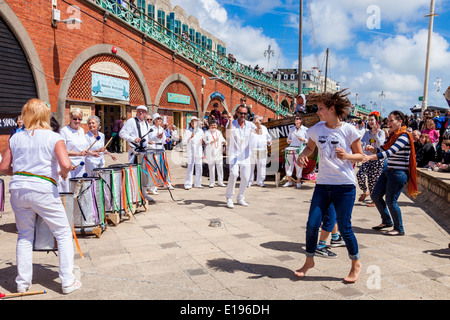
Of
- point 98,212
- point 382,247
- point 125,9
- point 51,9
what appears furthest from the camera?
point 125,9

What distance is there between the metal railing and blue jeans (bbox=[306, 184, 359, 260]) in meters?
15.9

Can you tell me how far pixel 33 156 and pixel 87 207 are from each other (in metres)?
2.14

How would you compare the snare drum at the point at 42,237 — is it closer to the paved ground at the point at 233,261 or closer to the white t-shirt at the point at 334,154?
the paved ground at the point at 233,261

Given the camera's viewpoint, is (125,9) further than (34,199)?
Yes

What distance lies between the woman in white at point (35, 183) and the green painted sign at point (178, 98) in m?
19.8

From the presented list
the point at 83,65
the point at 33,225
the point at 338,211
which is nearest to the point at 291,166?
the point at 338,211

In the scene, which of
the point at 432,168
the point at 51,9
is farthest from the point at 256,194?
the point at 51,9

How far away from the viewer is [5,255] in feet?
15.2

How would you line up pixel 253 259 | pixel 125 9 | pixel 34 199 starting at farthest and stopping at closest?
pixel 125 9 → pixel 253 259 → pixel 34 199

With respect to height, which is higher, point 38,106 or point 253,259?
point 38,106

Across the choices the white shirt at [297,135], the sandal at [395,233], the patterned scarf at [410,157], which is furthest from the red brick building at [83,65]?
the sandal at [395,233]

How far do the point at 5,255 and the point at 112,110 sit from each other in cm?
1568

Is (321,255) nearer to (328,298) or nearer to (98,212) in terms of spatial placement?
(328,298)

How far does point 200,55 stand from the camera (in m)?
27.1
